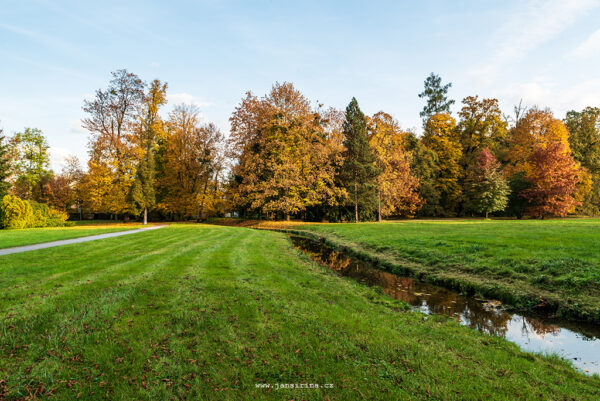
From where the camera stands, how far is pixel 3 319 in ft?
12.4

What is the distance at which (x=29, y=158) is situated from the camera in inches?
1377

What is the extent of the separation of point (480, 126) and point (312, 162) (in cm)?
2780

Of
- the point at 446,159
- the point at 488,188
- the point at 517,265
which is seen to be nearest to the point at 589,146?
the point at 446,159

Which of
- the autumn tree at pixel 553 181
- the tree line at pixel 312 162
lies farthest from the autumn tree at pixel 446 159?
the autumn tree at pixel 553 181

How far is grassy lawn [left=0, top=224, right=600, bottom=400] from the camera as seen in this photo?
2.58 metres

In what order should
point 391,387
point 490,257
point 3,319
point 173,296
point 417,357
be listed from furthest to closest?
1. point 490,257
2. point 173,296
3. point 3,319
4. point 417,357
5. point 391,387

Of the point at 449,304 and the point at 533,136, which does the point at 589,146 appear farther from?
the point at 449,304

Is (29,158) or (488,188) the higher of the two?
(29,158)

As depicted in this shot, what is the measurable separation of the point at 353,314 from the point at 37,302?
5.20 meters

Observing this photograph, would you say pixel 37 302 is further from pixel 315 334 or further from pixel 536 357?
pixel 536 357

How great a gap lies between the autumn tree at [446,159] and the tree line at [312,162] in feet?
0.52

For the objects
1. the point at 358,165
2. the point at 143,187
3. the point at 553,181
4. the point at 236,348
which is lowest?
the point at 236,348

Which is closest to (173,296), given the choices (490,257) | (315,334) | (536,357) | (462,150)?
(315,334)

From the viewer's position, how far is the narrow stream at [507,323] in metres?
4.04
